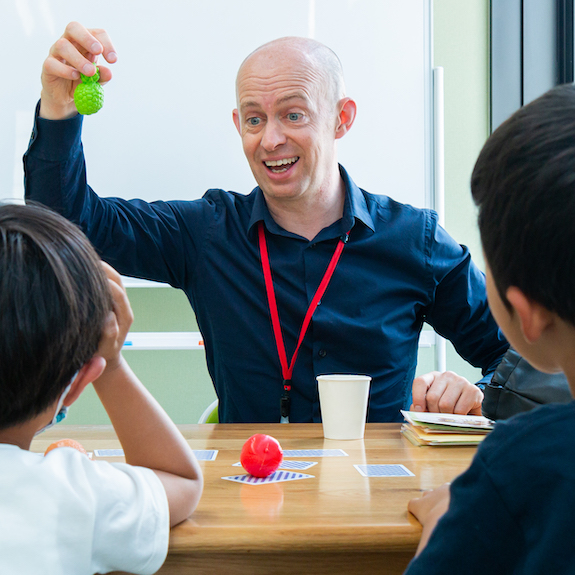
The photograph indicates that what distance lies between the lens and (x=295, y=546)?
692 mm

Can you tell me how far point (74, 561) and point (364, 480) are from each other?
42 centimetres

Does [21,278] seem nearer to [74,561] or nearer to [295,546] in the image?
[74,561]

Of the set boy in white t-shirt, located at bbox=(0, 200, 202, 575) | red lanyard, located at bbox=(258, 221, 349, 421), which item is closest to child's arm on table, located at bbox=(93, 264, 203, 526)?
boy in white t-shirt, located at bbox=(0, 200, 202, 575)

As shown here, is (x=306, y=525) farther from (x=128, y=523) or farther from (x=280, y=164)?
(x=280, y=164)

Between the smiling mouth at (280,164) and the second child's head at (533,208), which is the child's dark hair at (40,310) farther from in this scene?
the smiling mouth at (280,164)

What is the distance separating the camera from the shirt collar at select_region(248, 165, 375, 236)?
1701 millimetres

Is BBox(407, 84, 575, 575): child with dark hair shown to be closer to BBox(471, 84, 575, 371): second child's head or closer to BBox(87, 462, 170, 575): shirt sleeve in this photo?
BBox(471, 84, 575, 371): second child's head

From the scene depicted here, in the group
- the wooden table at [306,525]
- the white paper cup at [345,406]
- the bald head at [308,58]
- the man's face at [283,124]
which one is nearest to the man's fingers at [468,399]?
the white paper cup at [345,406]

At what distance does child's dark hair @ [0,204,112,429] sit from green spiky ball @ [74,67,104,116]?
0.67m

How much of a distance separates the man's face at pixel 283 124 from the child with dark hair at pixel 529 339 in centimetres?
114

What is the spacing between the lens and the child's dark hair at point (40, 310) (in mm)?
633

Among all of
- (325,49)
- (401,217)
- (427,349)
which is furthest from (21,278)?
(427,349)

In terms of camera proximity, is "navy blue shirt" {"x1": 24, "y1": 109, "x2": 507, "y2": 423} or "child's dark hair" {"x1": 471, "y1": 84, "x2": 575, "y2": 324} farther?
"navy blue shirt" {"x1": 24, "y1": 109, "x2": 507, "y2": 423}

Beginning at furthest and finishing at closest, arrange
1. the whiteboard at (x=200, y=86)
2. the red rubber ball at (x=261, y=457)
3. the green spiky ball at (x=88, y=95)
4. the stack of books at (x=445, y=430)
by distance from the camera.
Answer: the whiteboard at (x=200, y=86)
the green spiky ball at (x=88, y=95)
the stack of books at (x=445, y=430)
the red rubber ball at (x=261, y=457)
